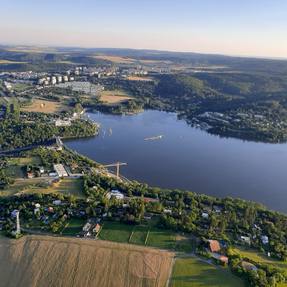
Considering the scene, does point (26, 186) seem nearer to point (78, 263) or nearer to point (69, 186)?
point (69, 186)

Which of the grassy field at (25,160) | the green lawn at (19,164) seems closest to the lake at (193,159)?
the grassy field at (25,160)

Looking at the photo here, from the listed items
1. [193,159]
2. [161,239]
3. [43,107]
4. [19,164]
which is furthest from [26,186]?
[43,107]

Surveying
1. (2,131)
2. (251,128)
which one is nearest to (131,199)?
(2,131)

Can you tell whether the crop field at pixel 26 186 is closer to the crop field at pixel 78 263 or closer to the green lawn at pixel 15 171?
the green lawn at pixel 15 171

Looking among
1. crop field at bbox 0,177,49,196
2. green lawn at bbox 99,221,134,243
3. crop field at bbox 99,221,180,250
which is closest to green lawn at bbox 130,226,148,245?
crop field at bbox 99,221,180,250

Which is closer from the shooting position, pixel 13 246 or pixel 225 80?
pixel 13 246

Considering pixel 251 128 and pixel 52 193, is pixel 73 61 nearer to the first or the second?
pixel 251 128
